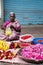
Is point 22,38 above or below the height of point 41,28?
above

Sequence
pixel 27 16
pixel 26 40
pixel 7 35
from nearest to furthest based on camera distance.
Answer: pixel 26 40 → pixel 7 35 → pixel 27 16

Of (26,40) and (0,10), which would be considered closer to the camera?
(26,40)

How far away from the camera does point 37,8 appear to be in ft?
42.6

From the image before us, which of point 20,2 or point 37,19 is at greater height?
point 20,2

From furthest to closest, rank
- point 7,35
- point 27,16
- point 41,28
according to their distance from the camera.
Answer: point 27,16, point 41,28, point 7,35

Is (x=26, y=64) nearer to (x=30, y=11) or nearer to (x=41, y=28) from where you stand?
(x=41, y=28)

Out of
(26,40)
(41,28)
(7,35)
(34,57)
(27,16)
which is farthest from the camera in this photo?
(27,16)

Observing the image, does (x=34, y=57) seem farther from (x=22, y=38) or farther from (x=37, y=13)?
(x=37, y=13)

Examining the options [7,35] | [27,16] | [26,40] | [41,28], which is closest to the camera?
[26,40]

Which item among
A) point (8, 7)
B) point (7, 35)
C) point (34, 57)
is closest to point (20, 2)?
point (8, 7)

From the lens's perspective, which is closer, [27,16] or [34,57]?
[34,57]

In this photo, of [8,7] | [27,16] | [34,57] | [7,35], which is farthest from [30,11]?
[34,57]

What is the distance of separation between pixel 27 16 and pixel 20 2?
31.4 inches

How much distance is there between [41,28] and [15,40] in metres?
6.21
